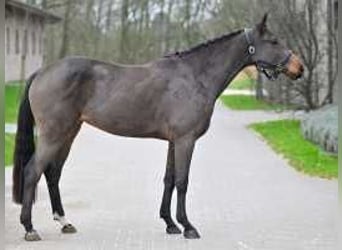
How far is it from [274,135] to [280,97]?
18.5 feet

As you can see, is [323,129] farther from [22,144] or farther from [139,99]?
[22,144]

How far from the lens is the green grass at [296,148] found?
1057cm

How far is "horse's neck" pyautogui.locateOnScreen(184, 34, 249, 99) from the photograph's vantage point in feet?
20.6

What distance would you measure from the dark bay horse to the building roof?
13.9 meters

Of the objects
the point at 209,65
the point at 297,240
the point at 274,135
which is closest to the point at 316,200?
the point at 297,240

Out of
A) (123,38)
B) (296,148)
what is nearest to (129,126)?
(296,148)

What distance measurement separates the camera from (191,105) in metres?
6.12

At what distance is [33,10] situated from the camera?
3008 centimetres

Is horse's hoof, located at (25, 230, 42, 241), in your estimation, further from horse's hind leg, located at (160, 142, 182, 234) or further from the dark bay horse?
horse's hind leg, located at (160, 142, 182, 234)

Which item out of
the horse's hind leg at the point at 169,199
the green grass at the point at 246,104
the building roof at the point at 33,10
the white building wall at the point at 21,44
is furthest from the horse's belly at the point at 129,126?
the white building wall at the point at 21,44

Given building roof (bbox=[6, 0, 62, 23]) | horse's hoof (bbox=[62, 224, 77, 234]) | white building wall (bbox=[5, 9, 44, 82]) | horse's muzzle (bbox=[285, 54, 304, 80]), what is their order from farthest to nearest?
white building wall (bbox=[5, 9, 44, 82]) < building roof (bbox=[6, 0, 62, 23]) < horse's hoof (bbox=[62, 224, 77, 234]) < horse's muzzle (bbox=[285, 54, 304, 80])

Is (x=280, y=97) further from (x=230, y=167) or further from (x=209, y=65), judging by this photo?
(x=209, y=65)

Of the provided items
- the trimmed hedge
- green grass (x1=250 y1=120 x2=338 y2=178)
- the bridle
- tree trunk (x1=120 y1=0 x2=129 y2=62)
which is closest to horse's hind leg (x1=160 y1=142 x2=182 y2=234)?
the bridle

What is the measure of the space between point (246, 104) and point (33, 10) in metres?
9.49
